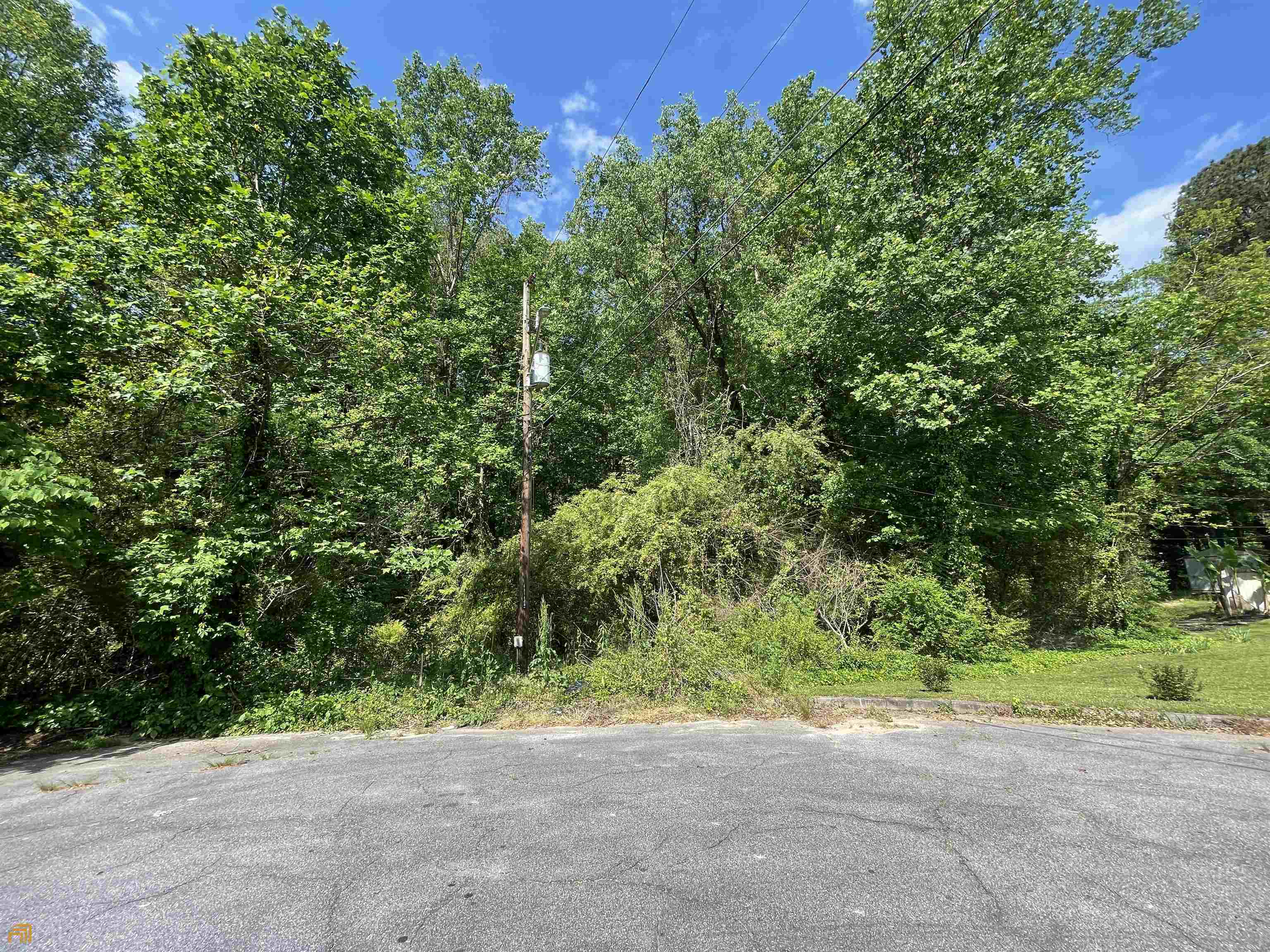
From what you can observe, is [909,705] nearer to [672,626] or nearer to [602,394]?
[672,626]

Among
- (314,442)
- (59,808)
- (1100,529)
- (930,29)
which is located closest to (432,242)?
(314,442)

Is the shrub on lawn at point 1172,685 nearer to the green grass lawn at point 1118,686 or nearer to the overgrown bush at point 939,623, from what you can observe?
the green grass lawn at point 1118,686

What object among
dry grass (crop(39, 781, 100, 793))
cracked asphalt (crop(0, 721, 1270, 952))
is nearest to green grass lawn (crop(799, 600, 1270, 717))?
cracked asphalt (crop(0, 721, 1270, 952))

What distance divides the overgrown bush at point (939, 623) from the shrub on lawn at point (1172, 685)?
3834mm

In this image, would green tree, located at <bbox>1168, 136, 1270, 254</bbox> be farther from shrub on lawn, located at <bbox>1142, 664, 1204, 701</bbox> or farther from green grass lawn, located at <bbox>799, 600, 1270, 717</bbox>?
shrub on lawn, located at <bbox>1142, 664, 1204, 701</bbox>

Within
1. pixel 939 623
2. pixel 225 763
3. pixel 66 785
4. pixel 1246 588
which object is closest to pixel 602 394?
pixel 939 623

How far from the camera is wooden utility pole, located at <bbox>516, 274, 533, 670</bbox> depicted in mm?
10163

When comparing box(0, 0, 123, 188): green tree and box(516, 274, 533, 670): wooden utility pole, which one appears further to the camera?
box(0, 0, 123, 188): green tree

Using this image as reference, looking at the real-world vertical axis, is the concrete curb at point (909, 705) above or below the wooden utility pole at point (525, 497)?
below

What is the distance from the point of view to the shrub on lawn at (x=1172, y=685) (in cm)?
677

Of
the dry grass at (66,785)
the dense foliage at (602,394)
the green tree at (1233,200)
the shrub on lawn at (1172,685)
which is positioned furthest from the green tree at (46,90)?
the green tree at (1233,200)

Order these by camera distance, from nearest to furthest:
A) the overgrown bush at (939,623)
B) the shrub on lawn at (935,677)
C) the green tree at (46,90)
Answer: the shrub on lawn at (935,677) → the overgrown bush at (939,623) → the green tree at (46,90)

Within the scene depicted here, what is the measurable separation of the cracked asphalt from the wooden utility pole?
4.48 m

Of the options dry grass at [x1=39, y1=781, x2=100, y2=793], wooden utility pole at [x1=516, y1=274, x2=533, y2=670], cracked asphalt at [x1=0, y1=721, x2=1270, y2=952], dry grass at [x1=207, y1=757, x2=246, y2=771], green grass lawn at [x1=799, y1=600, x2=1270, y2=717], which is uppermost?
wooden utility pole at [x1=516, y1=274, x2=533, y2=670]
